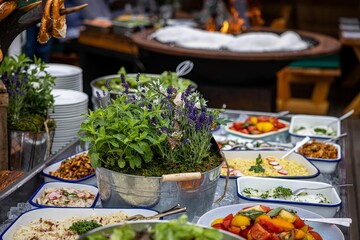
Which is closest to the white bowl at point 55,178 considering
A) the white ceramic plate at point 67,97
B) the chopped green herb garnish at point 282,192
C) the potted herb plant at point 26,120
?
the potted herb plant at point 26,120

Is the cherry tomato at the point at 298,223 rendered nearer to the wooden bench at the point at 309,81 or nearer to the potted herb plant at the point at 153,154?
the potted herb plant at the point at 153,154

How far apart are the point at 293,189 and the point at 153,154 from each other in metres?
0.51

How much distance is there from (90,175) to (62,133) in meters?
0.40

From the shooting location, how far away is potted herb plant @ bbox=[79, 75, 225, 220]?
1458mm

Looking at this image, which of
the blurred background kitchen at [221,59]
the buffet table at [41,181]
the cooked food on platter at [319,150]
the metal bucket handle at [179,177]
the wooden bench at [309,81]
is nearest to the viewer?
the metal bucket handle at [179,177]

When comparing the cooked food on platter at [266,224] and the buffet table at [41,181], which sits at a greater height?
the cooked food on platter at [266,224]

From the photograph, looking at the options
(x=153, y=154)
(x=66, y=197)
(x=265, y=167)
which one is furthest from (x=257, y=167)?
(x=66, y=197)

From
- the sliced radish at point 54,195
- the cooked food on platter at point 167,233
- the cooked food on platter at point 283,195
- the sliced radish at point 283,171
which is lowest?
the sliced radish at point 283,171

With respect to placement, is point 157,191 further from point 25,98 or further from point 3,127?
point 25,98

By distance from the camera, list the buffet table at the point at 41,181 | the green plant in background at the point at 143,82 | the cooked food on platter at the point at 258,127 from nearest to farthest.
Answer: the buffet table at the point at 41,181
the green plant in background at the point at 143,82
the cooked food on platter at the point at 258,127

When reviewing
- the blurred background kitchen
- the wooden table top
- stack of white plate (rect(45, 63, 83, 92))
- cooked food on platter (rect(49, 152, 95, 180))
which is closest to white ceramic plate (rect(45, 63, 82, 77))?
stack of white plate (rect(45, 63, 83, 92))

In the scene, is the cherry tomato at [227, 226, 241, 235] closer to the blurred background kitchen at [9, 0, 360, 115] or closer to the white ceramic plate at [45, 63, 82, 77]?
the white ceramic plate at [45, 63, 82, 77]

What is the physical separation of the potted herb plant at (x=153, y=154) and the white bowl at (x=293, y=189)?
185 millimetres

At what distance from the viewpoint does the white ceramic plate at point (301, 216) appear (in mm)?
1452
